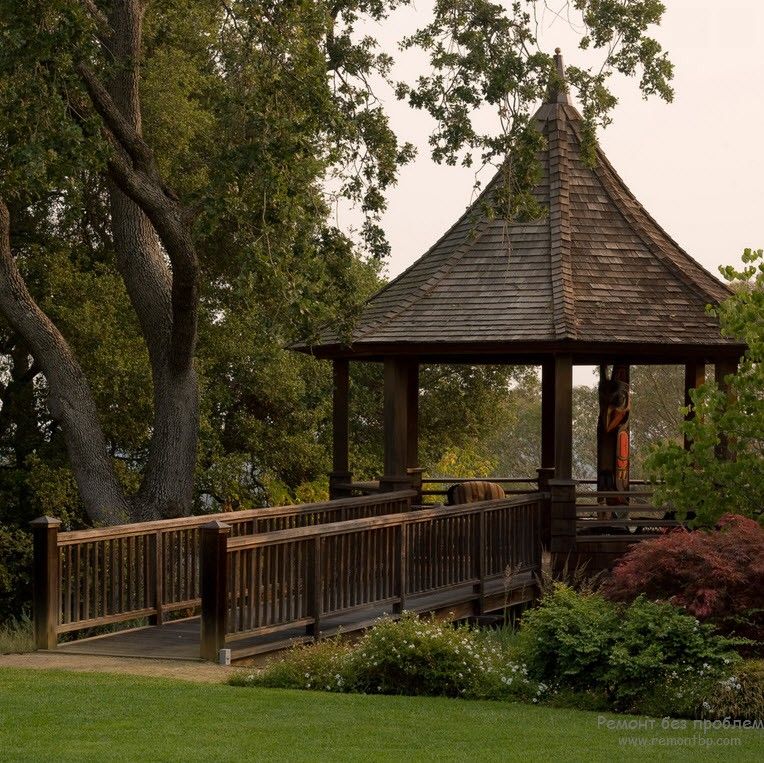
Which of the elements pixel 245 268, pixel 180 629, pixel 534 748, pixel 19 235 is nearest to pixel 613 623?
pixel 534 748

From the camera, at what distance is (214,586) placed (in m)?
10.6

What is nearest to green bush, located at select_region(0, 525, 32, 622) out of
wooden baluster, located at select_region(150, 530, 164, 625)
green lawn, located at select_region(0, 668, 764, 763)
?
wooden baluster, located at select_region(150, 530, 164, 625)

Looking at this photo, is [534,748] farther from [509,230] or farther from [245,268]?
[509,230]

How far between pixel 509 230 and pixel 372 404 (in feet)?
31.7

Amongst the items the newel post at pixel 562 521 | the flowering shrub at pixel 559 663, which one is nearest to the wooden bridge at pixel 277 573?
the newel post at pixel 562 521

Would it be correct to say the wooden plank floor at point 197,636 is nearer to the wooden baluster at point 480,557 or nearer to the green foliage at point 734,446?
the wooden baluster at point 480,557

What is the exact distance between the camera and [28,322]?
17.2 meters

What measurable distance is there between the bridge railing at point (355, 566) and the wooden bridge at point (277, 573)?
0.01 m

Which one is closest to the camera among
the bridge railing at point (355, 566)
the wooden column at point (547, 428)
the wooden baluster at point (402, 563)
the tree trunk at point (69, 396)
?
the bridge railing at point (355, 566)

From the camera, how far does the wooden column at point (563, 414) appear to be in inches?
622

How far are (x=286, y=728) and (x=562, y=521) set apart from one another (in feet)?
28.5

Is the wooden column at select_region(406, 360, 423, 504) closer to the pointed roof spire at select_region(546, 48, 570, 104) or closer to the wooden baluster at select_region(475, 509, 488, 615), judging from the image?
the wooden baluster at select_region(475, 509, 488, 615)

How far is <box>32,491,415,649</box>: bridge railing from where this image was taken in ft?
36.8

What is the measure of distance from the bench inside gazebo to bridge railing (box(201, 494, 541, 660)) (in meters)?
0.02
